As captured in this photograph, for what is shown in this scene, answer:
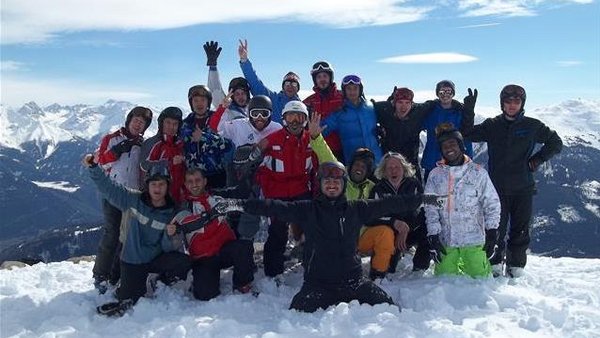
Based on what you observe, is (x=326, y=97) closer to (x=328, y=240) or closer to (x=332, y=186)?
(x=332, y=186)

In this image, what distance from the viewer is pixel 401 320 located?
838 cm

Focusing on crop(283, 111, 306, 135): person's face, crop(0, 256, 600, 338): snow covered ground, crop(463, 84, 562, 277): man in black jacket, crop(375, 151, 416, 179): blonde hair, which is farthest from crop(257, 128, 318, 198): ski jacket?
crop(463, 84, 562, 277): man in black jacket

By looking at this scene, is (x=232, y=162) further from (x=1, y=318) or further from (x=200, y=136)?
(x=1, y=318)

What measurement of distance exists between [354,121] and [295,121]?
2336 mm

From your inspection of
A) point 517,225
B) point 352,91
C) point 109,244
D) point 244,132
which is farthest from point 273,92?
point 517,225

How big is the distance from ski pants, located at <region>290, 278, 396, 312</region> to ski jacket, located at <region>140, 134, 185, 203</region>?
3243 millimetres

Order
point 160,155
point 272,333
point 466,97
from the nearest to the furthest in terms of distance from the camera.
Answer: point 272,333
point 160,155
point 466,97

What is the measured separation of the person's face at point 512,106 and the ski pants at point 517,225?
5.79 feet

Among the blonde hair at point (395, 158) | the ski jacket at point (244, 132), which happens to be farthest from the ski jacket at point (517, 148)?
the ski jacket at point (244, 132)

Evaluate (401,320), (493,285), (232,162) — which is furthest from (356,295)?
(232,162)

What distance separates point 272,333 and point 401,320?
2.00 metres

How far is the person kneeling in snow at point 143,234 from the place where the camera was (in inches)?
383

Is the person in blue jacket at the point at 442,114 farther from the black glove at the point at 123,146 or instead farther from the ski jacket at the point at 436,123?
the black glove at the point at 123,146

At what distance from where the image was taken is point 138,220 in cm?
974
